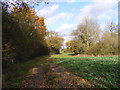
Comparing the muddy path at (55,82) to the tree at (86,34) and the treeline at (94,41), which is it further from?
the treeline at (94,41)

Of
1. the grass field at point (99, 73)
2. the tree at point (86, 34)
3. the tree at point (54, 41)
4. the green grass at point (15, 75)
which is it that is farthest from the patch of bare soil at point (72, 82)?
the tree at point (54, 41)

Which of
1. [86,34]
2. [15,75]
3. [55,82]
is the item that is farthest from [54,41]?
[55,82]

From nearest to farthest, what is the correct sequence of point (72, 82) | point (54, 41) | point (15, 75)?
point (72, 82)
point (15, 75)
point (54, 41)

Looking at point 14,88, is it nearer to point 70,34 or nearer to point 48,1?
point 48,1

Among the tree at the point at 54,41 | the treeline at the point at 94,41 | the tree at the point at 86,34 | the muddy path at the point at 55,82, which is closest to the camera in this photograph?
the muddy path at the point at 55,82

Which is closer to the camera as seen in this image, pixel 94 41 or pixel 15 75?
pixel 15 75

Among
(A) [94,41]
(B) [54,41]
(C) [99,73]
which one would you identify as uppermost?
(B) [54,41]

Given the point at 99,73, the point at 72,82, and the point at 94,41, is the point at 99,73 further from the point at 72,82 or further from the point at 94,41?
the point at 94,41

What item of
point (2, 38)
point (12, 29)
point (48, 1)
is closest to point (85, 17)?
point (48, 1)

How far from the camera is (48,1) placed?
4.82 meters

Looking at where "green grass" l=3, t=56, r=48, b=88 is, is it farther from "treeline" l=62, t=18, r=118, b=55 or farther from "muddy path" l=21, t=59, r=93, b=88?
"treeline" l=62, t=18, r=118, b=55

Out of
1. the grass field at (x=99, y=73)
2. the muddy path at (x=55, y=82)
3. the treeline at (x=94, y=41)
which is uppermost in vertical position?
the treeline at (x=94, y=41)

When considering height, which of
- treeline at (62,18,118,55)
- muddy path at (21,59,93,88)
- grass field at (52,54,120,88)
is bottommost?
muddy path at (21,59,93,88)

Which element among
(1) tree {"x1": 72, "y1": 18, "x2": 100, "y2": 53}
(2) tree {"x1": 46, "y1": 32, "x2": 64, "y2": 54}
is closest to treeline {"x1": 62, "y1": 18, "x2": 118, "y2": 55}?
(1) tree {"x1": 72, "y1": 18, "x2": 100, "y2": 53}
